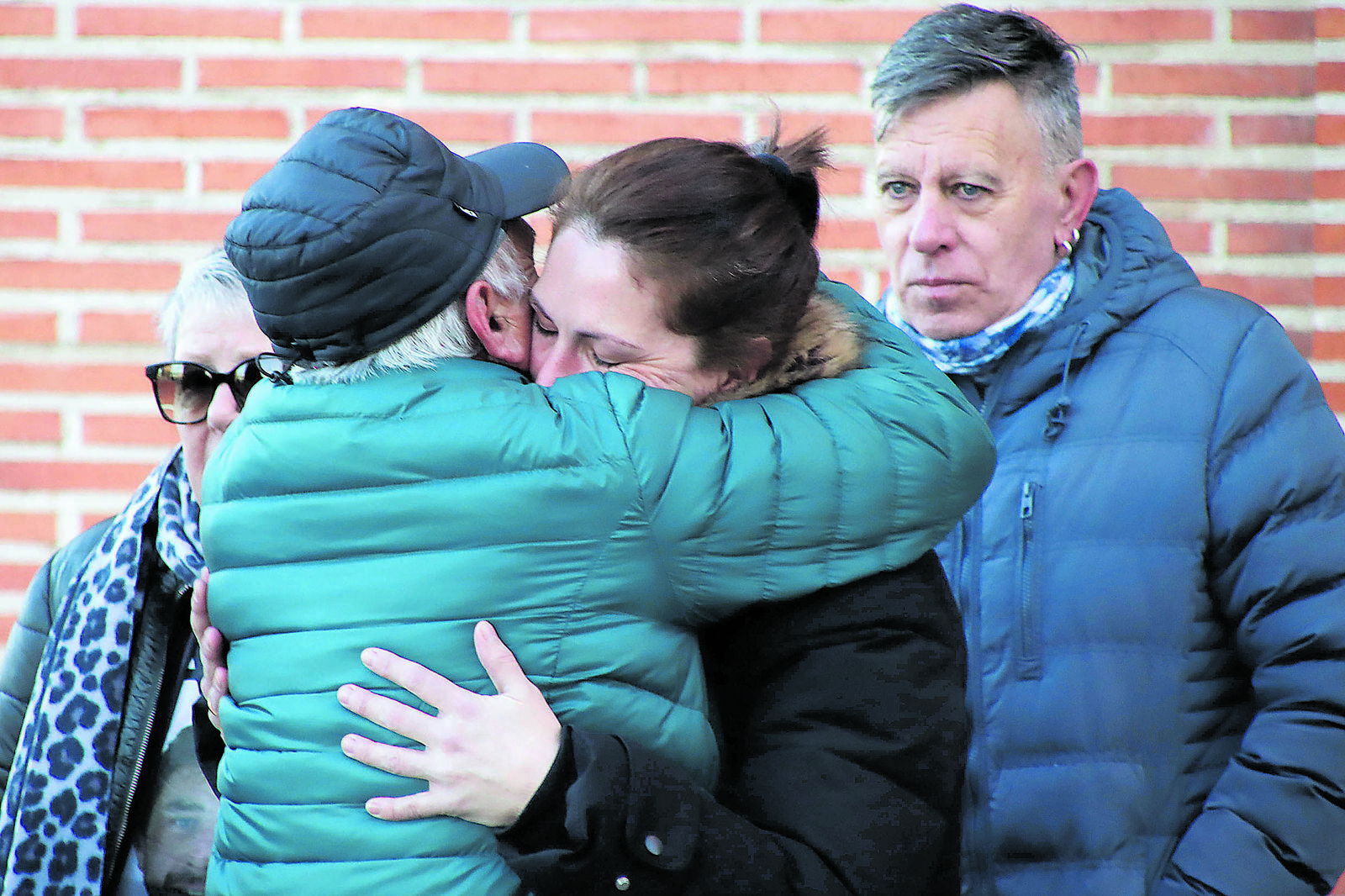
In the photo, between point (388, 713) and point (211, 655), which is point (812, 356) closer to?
point (388, 713)

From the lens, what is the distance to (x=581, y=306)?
1364 millimetres

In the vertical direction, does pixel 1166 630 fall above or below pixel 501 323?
below

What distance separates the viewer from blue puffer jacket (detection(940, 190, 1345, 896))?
188 centimetres

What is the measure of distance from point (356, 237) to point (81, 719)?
1378 millimetres

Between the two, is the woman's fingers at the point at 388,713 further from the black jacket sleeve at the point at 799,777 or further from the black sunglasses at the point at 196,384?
the black sunglasses at the point at 196,384

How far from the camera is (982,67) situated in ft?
7.43

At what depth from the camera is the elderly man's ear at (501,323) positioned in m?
1.30

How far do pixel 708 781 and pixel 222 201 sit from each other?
90.8 inches

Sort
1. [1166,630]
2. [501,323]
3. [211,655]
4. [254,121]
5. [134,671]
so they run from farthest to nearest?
[254,121] → [134,671] → [1166,630] → [211,655] → [501,323]

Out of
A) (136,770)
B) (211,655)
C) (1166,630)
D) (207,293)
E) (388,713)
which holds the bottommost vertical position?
(136,770)

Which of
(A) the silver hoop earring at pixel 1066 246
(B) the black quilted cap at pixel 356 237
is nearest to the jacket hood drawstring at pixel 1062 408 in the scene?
(A) the silver hoop earring at pixel 1066 246

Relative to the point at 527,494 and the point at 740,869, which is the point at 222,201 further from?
the point at 740,869

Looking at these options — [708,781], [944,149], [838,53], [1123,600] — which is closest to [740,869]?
[708,781]

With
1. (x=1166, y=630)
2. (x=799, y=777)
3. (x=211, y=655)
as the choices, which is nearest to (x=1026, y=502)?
(x=1166, y=630)
